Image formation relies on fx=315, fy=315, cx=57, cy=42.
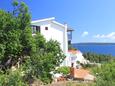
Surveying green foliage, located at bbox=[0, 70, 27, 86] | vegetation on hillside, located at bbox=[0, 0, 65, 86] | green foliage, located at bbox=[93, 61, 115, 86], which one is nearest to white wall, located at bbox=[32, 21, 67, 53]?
vegetation on hillside, located at bbox=[0, 0, 65, 86]

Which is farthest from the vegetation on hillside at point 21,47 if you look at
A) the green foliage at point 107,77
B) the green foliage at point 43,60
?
the green foliage at point 107,77

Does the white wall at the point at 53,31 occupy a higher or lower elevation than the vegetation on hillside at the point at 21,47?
higher

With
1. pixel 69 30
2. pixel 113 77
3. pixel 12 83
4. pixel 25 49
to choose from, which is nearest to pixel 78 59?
pixel 69 30

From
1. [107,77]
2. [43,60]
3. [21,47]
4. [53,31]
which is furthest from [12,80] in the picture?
[53,31]

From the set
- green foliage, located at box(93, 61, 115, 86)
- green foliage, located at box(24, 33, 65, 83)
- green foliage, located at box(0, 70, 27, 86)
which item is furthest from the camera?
green foliage, located at box(24, 33, 65, 83)

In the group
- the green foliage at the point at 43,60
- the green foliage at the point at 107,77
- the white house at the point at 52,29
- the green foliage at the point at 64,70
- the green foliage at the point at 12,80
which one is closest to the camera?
the green foliage at the point at 12,80

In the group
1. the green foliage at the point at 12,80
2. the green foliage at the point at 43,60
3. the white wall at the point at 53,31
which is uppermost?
the white wall at the point at 53,31

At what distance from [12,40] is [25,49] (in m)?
1.30

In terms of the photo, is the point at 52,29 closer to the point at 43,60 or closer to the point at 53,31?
the point at 53,31

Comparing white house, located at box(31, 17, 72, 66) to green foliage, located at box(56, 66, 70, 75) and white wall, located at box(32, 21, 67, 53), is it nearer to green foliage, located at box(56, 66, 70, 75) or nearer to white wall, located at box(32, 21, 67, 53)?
white wall, located at box(32, 21, 67, 53)

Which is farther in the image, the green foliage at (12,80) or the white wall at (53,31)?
the white wall at (53,31)

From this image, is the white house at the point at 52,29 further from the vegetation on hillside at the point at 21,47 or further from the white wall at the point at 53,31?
the vegetation on hillside at the point at 21,47

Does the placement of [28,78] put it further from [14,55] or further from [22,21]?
[22,21]

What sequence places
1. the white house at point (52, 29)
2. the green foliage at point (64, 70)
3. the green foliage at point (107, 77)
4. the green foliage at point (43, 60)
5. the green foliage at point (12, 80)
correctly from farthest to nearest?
the white house at point (52, 29) < the green foliage at point (64, 70) < the green foliage at point (43, 60) < the green foliage at point (107, 77) < the green foliage at point (12, 80)
